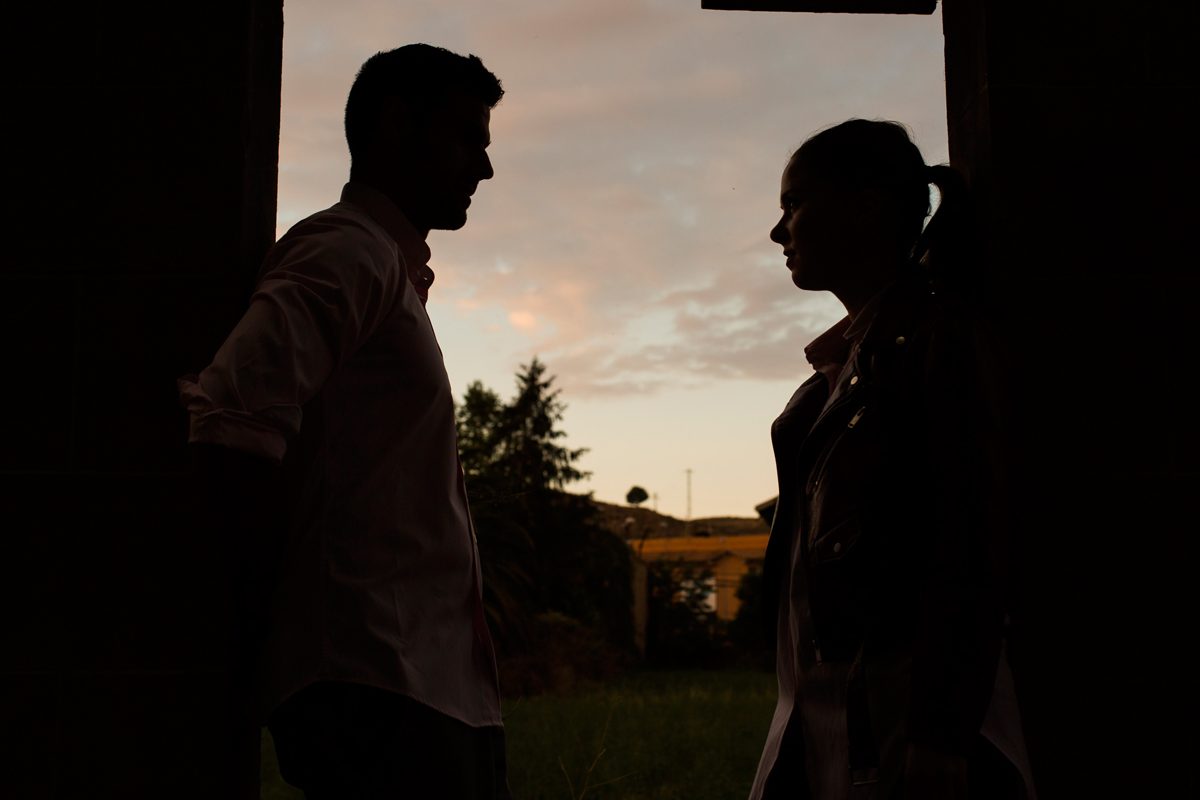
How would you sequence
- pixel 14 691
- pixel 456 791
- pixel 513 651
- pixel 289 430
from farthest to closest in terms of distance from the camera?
pixel 513 651 → pixel 14 691 → pixel 456 791 → pixel 289 430

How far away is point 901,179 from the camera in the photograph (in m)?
1.91

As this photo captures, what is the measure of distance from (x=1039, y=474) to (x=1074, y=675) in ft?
1.18

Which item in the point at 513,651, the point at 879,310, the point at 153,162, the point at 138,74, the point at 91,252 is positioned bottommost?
the point at 513,651

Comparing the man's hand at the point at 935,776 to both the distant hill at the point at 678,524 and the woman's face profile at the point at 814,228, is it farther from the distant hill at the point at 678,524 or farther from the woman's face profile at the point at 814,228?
the distant hill at the point at 678,524

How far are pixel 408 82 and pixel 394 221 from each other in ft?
0.79

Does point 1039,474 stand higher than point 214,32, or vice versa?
point 214,32

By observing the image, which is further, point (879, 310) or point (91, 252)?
point (91, 252)

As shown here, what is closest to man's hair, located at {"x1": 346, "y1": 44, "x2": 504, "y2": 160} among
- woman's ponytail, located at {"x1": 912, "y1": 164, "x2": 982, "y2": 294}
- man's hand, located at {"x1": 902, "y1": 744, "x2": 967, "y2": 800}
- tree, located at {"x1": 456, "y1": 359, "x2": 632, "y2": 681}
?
woman's ponytail, located at {"x1": 912, "y1": 164, "x2": 982, "y2": 294}

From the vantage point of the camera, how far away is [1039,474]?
6.91ft

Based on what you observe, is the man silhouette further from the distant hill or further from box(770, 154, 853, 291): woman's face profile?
the distant hill

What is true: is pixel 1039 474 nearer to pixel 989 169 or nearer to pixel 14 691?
pixel 989 169

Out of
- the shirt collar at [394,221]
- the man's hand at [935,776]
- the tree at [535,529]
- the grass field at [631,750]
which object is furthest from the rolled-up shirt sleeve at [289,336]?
the tree at [535,529]

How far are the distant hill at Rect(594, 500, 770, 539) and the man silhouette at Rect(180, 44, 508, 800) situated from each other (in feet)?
133

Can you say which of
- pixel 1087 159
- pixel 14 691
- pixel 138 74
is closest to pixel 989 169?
pixel 1087 159
